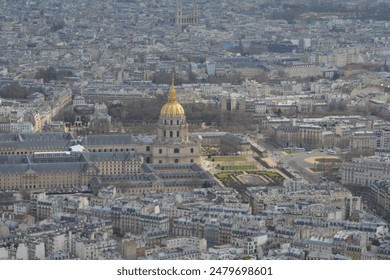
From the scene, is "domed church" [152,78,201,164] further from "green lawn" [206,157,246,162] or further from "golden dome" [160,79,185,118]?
"green lawn" [206,157,246,162]

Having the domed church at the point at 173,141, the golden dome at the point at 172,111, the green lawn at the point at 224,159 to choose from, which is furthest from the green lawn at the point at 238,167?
the golden dome at the point at 172,111

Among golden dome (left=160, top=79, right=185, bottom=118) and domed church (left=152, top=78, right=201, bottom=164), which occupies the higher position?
golden dome (left=160, top=79, right=185, bottom=118)

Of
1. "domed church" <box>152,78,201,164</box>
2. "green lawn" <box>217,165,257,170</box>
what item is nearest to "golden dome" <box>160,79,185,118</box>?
"domed church" <box>152,78,201,164</box>

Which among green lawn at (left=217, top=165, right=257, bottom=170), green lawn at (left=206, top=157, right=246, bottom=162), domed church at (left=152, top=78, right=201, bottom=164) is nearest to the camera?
green lawn at (left=217, top=165, right=257, bottom=170)

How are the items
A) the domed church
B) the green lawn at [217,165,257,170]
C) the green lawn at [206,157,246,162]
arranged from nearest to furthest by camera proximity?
the green lawn at [217,165,257,170] → the domed church → the green lawn at [206,157,246,162]

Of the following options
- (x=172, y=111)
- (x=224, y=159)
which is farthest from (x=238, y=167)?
(x=172, y=111)

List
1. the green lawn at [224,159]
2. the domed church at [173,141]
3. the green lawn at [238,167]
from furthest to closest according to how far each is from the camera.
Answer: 1. the green lawn at [224,159]
2. the domed church at [173,141]
3. the green lawn at [238,167]

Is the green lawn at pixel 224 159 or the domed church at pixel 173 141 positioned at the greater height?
the domed church at pixel 173 141

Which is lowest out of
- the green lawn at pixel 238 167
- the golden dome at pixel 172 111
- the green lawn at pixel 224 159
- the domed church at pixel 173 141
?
the green lawn at pixel 224 159

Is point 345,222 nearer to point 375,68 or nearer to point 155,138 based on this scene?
point 155,138

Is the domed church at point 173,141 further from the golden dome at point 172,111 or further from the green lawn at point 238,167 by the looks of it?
the green lawn at point 238,167
